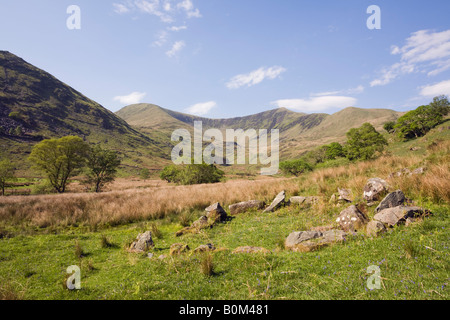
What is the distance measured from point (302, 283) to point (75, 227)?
14.0m

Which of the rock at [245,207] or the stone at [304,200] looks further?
the rock at [245,207]

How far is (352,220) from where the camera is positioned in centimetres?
693

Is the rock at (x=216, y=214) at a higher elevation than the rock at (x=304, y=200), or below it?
below

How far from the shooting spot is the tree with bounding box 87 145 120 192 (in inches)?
1625

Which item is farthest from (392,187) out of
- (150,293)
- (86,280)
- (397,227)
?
(86,280)

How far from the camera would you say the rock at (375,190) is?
8.59 meters

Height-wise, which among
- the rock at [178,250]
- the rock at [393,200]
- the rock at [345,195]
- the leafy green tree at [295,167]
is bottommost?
the leafy green tree at [295,167]

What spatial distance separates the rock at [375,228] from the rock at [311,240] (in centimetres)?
70

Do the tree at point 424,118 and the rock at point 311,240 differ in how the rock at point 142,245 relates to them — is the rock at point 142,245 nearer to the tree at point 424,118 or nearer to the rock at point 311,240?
the rock at point 311,240

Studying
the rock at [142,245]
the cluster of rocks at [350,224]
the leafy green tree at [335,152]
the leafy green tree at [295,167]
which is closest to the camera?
the cluster of rocks at [350,224]

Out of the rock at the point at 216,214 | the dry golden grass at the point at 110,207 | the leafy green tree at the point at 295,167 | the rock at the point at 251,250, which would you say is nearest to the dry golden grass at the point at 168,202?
the dry golden grass at the point at 110,207

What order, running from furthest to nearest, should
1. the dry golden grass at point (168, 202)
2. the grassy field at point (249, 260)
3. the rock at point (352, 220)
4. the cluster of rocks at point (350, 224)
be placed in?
1. the dry golden grass at point (168, 202)
2. the rock at point (352, 220)
3. the cluster of rocks at point (350, 224)
4. the grassy field at point (249, 260)

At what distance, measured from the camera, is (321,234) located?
→ 6.38 metres

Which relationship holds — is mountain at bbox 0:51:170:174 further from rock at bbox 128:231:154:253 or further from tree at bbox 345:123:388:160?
rock at bbox 128:231:154:253
